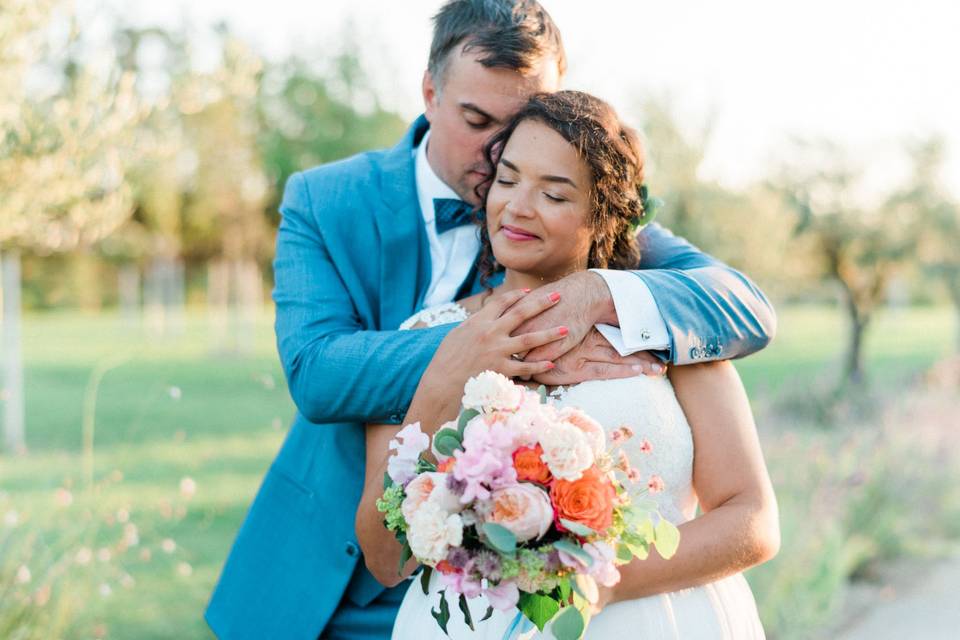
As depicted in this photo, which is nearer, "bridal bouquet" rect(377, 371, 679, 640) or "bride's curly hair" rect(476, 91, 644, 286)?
"bridal bouquet" rect(377, 371, 679, 640)

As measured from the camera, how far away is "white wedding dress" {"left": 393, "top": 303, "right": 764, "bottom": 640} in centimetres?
232

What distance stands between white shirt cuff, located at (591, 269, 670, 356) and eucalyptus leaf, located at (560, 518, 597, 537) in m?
0.67

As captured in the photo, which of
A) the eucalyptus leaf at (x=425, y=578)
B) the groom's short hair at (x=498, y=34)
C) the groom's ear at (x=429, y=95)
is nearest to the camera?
the eucalyptus leaf at (x=425, y=578)

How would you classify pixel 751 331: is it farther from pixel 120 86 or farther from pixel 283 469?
pixel 120 86

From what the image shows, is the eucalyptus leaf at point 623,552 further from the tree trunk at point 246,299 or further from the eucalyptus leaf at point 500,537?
the tree trunk at point 246,299

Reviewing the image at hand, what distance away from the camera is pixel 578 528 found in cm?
183

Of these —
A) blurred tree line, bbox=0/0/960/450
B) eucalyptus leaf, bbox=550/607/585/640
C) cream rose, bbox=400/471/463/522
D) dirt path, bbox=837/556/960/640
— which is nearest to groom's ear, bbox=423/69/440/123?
cream rose, bbox=400/471/463/522

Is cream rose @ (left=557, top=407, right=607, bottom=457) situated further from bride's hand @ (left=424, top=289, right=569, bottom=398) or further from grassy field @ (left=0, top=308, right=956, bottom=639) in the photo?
grassy field @ (left=0, top=308, right=956, bottom=639)

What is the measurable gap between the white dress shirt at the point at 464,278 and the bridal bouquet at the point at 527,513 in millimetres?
486

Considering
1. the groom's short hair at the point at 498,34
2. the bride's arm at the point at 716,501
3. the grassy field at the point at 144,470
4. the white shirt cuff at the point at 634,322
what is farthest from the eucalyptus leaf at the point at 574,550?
the grassy field at the point at 144,470

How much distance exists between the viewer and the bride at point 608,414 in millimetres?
2324

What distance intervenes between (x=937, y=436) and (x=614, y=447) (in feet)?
29.9

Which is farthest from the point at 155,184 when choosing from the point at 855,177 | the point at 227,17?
the point at 855,177

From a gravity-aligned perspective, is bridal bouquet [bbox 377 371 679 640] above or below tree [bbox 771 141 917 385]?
above
